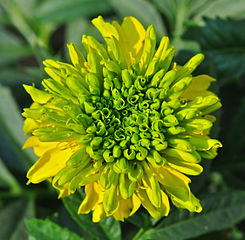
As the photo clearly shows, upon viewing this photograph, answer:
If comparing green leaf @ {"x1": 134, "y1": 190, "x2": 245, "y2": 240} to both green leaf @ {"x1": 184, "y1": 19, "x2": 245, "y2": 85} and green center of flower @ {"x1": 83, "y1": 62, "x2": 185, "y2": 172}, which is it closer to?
green center of flower @ {"x1": 83, "y1": 62, "x2": 185, "y2": 172}

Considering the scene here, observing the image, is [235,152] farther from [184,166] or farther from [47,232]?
[47,232]

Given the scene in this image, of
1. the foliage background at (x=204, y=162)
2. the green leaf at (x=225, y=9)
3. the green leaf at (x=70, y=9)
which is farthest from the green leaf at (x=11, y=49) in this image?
the green leaf at (x=225, y=9)

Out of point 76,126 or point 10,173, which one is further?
point 10,173

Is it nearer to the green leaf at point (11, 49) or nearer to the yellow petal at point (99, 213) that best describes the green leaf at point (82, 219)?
the yellow petal at point (99, 213)

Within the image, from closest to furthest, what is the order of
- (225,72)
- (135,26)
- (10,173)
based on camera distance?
(135,26) < (225,72) < (10,173)

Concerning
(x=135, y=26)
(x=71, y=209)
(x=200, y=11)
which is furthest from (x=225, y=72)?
(x=71, y=209)

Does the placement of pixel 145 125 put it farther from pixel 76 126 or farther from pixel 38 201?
pixel 38 201
